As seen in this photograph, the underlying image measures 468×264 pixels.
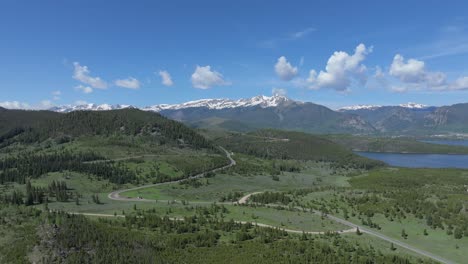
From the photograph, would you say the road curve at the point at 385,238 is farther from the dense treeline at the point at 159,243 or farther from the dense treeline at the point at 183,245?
the dense treeline at the point at 183,245

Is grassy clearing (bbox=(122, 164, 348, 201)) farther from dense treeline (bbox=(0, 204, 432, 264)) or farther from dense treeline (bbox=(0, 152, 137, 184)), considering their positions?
dense treeline (bbox=(0, 204, 432, 264))

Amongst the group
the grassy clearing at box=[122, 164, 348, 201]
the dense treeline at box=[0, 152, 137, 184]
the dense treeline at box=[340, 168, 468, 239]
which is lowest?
the grassy clearing at box=[122, 164, 348, 201]

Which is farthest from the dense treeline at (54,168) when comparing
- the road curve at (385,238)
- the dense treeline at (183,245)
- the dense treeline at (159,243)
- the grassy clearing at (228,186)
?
the road curve at (385,238)

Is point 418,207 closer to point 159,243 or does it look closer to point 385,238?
point 385,238

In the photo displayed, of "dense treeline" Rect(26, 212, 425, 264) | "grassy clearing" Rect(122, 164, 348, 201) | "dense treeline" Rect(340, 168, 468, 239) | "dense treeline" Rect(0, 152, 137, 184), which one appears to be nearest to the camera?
"dense treeline" Rect(26, 212, 425, 264)

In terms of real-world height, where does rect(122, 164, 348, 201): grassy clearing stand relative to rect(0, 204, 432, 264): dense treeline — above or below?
below

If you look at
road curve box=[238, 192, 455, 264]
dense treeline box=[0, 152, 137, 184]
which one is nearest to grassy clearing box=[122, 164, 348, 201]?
dense treeline box=[0, 152, 137, 184]

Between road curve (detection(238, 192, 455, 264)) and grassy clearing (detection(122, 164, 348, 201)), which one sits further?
grassy clearing (detection(122, 164, 348, 201))

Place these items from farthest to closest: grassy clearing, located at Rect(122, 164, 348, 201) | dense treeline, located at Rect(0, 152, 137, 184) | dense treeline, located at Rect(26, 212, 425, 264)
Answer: dense treeline, located at Rect(0, 152, 137, 184), grassy clearing, located at Rect(122, 164, 348, 201), dense treeline, located at Rect(26, 212, 425, 264)

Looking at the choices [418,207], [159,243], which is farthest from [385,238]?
[159,243]

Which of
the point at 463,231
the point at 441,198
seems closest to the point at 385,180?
the point at 441,198

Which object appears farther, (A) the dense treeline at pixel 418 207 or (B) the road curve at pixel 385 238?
(A) the dense treeline at pixel 418 207
